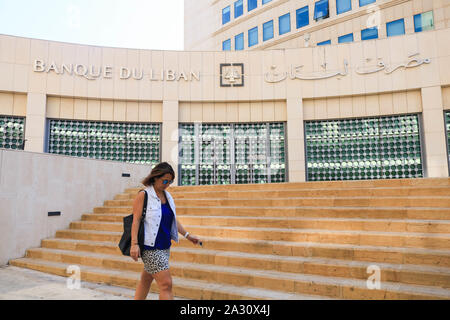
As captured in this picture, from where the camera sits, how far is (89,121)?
1237 centimetres

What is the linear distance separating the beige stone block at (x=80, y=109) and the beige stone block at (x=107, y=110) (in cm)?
55

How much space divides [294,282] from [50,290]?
328 cm

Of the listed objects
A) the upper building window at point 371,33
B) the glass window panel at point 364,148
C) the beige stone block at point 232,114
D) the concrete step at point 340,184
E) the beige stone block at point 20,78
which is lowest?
the concrete step at point 340,184

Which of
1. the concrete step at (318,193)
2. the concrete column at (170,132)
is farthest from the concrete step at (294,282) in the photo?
the concrete column at (170,132)

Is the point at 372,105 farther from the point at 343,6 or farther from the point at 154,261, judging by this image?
the point at 154,261

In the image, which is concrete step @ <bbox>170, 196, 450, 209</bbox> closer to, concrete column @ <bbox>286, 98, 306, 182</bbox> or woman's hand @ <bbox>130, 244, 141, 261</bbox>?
woman's hand @ <bbox>130, 244, 141, 261</bbox>

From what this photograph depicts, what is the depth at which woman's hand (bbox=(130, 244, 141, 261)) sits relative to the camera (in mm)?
3003

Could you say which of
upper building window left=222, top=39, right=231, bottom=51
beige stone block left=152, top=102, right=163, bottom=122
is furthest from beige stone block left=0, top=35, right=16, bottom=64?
upper building window left=222, top=39, right=231, bottom=51

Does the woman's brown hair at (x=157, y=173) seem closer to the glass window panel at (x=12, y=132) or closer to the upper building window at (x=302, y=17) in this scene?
the glass window panel at (x=12, y=132)

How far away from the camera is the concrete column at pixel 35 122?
447 inches
